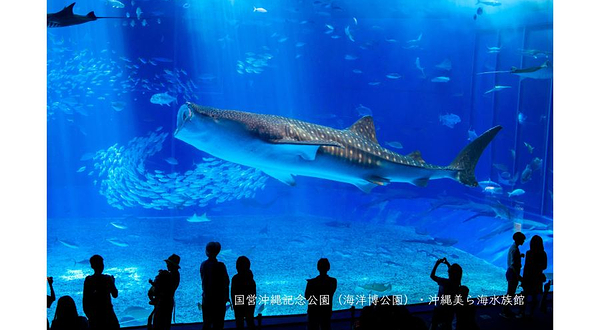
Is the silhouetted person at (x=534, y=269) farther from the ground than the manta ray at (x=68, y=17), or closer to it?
closer to it

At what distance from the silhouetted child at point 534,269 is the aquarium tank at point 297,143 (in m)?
1.44

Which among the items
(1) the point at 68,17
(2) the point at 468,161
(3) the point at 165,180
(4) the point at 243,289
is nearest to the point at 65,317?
(4) the point at 243,289

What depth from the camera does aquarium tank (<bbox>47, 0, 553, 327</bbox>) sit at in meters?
5.48

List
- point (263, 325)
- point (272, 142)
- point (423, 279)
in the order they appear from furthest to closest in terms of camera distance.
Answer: point (423, 279) → point (272, 142) → point (263, 325)

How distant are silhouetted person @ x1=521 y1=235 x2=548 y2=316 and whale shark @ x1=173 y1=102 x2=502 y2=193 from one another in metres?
1.42

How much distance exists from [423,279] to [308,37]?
39.9 feet

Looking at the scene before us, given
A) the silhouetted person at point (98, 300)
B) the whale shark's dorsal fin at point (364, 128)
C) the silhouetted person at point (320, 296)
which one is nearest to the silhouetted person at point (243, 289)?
the silhouetted person at point (320, 296)

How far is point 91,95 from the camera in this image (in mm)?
15711

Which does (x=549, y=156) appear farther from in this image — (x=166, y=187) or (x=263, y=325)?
(x=166, y=187)

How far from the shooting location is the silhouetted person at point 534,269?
4.11 m

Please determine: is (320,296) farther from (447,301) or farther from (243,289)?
(447,301)

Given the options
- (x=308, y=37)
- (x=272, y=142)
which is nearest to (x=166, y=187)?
(x=308, y=37)

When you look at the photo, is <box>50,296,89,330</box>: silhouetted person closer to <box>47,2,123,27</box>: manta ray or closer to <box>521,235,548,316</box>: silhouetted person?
<box>47,2,123,27</box>: manta ray

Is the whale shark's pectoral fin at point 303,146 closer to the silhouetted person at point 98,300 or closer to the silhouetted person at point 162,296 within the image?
the silhouetted person at point 162,296
